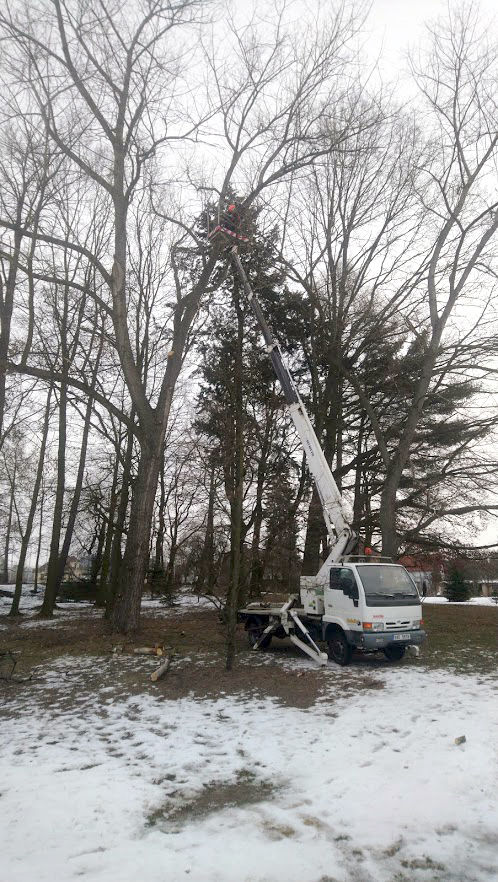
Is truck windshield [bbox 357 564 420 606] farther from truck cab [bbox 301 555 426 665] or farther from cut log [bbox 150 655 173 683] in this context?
cut log [bbox 150 655 173 683]

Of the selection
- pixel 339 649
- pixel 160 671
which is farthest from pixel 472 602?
pixel 160 671

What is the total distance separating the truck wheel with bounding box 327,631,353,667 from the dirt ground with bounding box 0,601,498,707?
0.22 m

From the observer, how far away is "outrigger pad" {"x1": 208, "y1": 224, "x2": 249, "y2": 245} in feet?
43.9

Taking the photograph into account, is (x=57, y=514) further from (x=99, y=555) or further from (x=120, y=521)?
(x=99, y=555)

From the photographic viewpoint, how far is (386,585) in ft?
34.3

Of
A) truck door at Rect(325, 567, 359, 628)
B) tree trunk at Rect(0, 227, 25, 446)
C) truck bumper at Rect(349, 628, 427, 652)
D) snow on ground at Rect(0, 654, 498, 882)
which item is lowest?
snow on ground at Rect(0, 654, 498, 882)

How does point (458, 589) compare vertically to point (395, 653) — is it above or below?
above

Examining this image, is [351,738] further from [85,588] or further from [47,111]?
[85,588]

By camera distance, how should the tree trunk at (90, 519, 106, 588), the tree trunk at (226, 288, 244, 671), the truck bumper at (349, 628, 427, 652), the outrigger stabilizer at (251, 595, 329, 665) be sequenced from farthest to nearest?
the tree trunk at (90, 519, 106, 588)
the outrigger stabilizer at (251, 595, 329, 665)
the truck bumper at (349, 628, 427, 652)
the tree trunk at (226, 288, 244, 671)

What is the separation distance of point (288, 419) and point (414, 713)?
36.2ft

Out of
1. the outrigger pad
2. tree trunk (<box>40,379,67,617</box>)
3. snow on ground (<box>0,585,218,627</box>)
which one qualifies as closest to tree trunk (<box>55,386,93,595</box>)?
tree trunk (<box>40,379,67,617</box>)

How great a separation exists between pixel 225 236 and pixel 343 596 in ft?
30.1

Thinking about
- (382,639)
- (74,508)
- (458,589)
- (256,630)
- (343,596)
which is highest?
(74,508)

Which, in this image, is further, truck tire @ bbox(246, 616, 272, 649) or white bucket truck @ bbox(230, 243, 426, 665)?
truck tire @ bbox(246, 616, 272, 649)
